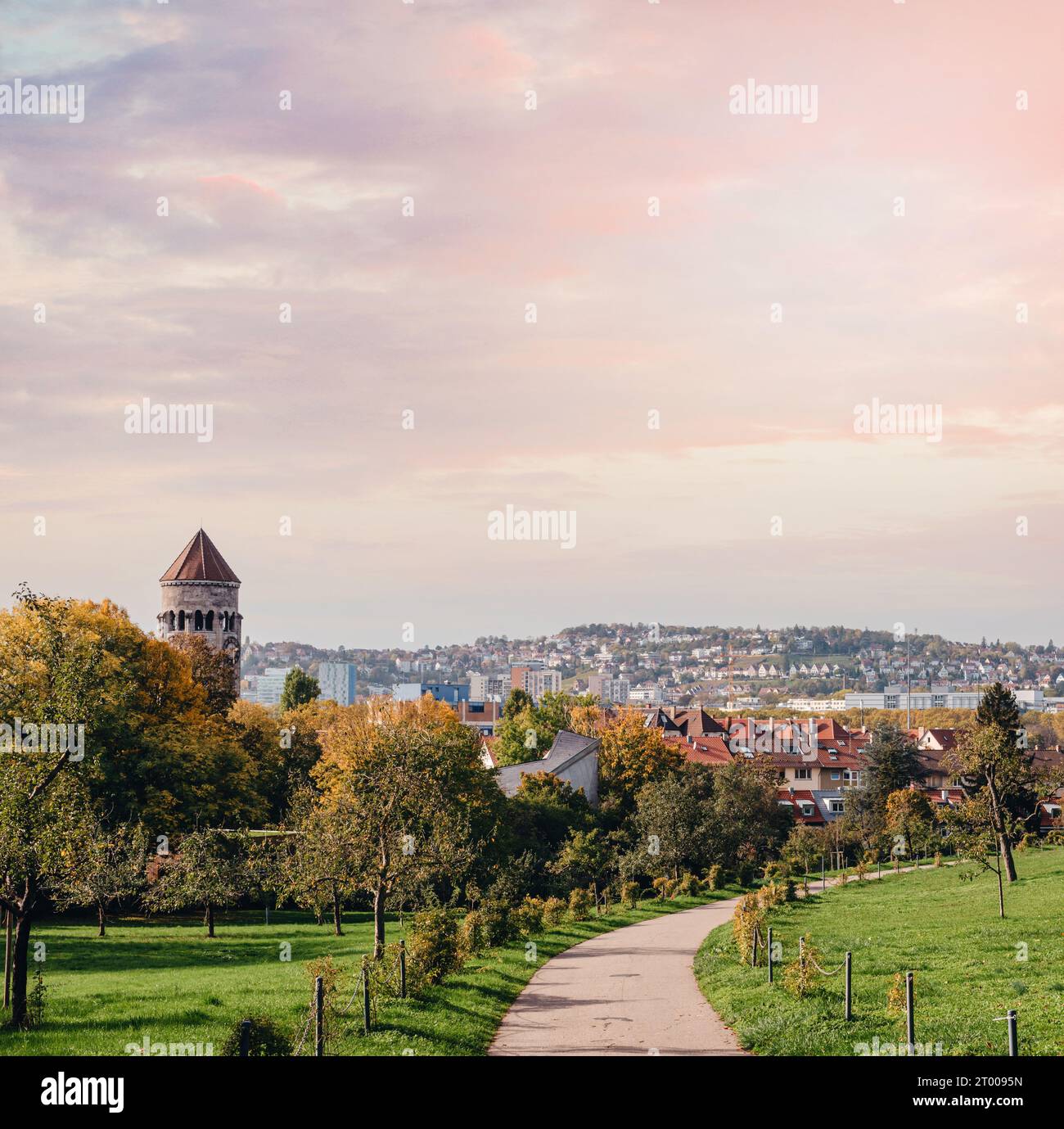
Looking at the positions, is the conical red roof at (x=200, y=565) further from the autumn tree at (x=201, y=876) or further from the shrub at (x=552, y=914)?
the shrub at (x=552, y=914)

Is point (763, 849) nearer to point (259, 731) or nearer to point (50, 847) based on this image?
point (259, 731)

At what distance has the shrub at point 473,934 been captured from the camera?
28062mm

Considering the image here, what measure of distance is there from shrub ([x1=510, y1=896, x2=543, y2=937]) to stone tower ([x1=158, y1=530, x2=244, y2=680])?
6670cm

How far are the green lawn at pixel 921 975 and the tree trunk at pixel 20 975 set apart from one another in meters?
12.5

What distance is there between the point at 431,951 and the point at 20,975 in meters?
8.04

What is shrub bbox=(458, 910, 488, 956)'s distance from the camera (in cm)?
2806

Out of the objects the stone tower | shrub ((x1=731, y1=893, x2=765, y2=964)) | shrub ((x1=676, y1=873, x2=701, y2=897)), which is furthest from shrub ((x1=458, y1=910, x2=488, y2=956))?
the stone tower

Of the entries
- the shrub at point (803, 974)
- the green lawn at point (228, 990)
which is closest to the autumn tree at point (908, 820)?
the green lawn at point (228, 990)

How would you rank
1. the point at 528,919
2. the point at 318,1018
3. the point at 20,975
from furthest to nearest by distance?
the point at 528,919 → the point at 20,975 → the point at 318,1018

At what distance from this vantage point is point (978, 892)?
45812 millimetres

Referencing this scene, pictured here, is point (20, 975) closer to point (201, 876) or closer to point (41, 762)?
point (41, 762)

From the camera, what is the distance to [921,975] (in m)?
24.8

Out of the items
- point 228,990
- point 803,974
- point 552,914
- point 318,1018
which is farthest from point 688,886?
point 318,1018

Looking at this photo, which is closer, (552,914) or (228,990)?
(228,990)
